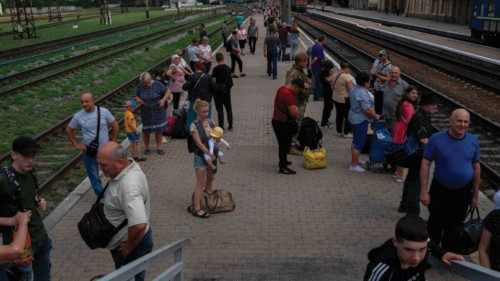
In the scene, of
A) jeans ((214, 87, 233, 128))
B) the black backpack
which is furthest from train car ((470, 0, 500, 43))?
the black backpack

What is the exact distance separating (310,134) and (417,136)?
308 cm

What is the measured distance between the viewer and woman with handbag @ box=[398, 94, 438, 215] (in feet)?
21.4

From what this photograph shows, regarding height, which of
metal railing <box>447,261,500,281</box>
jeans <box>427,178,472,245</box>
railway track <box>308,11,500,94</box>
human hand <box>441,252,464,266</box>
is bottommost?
railway track <box>308,11,500,94</box>

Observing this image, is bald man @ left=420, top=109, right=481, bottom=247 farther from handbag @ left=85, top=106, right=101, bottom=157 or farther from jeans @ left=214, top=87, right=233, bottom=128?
jeans @ left=214, top=87, right=233, bottom=128

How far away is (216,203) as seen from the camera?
24.3 feet

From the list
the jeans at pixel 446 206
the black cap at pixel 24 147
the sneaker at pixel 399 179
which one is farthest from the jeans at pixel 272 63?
the black cap at pixel 24 147

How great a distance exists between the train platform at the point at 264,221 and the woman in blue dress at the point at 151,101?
70 centimetres

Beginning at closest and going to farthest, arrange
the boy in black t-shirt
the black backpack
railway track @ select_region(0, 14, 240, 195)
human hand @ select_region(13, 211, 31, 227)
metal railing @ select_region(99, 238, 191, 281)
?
metal railing @ select_region(99, 238, 191, 281) < human hand @ select_region(13, 211, 31, 227) < railway track @ select_region(0, 14, 240, 195) < the black backpack < the boy in black t-shirt

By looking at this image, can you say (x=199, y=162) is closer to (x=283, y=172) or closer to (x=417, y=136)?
(x=283, y=172)

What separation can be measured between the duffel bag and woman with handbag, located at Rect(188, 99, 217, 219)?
106 mm

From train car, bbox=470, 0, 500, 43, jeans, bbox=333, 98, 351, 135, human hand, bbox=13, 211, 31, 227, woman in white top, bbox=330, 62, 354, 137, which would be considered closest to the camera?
human hand, bbox=13, 211, 31, 227

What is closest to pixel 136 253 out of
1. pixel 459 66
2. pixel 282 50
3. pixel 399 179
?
pixel 399 179

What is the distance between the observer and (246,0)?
151375mm

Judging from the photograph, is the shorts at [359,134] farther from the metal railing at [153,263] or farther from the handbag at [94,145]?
the metal railing at [153,263]
